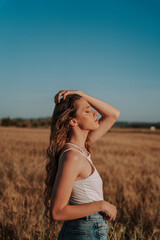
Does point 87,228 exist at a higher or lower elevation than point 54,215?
lower

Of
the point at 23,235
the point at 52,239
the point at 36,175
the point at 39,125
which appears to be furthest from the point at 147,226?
the point at 39,125

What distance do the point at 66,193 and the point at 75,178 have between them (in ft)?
0.29

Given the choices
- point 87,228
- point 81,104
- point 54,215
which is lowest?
point 87,228

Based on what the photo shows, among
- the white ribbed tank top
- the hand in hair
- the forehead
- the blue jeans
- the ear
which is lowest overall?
the blue jeans

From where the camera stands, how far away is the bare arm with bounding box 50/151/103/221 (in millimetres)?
1180

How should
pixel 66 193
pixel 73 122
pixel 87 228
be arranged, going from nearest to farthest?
1. pixel 66 193
2. pixel 87 228
3. pixel 73 122

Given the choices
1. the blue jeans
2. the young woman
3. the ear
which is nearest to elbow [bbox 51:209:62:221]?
the young woman

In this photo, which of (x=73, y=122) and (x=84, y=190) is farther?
(x=73, y=122)

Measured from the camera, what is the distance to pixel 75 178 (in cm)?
122

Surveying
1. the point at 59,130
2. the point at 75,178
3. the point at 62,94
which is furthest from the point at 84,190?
the point at 62,94

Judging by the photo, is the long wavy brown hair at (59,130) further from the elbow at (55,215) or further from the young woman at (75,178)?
the elbow at (55,215)

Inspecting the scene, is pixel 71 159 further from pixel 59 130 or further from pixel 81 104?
pixel 81 104

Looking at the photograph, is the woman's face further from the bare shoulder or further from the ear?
the bare shoulder

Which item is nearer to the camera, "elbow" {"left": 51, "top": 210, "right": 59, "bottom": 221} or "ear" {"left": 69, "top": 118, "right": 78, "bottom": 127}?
"elbow" {"left": 51, "top": 210, "right": 59, "bottom": 221}
